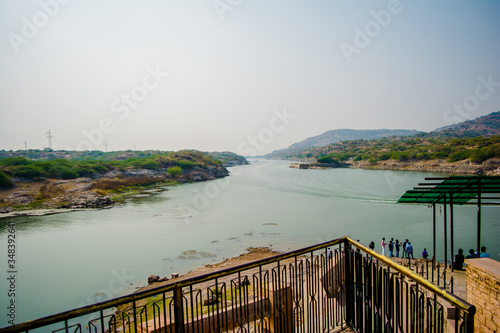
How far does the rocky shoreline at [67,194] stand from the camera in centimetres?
3697

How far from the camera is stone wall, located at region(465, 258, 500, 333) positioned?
5066mm

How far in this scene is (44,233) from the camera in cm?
2686

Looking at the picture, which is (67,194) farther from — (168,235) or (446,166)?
(446,166)

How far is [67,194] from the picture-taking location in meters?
43.1

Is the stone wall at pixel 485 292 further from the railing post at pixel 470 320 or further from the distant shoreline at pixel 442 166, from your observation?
the distant shoreline at pixel 442 166

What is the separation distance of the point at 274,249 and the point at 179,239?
9089 mm

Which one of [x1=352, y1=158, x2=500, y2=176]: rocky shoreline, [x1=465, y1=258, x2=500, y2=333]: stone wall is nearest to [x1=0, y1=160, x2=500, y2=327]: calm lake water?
[x1=465, y1=258, x2=500, y2=333]: stone wall

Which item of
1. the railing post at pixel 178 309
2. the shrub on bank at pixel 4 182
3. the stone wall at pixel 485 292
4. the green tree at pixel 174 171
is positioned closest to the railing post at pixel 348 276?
the railing post at pixel 178 309

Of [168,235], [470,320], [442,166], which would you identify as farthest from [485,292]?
[442,166]

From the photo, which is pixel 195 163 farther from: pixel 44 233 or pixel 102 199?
pixel 44 233

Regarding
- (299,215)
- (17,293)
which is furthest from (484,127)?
(17,293)

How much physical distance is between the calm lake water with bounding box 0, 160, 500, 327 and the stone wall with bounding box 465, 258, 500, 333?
1484 cm

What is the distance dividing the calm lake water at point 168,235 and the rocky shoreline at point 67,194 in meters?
3.54

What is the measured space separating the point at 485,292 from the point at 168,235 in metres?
24.5
